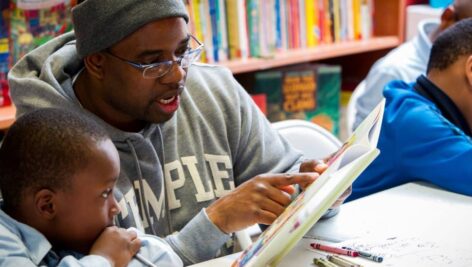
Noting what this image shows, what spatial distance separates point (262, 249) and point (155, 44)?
1.74ft

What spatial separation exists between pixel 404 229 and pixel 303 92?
167cm

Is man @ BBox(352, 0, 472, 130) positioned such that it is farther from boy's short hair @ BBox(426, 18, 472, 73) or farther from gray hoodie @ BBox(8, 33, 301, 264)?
gray hoodie @ BBox(8, 33, 301, 264)

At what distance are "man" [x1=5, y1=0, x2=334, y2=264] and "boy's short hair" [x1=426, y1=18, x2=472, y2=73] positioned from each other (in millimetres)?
454

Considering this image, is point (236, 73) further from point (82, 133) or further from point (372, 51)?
point (82, 133)

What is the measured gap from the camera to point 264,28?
2826 mm

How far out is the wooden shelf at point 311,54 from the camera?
8.86 feet

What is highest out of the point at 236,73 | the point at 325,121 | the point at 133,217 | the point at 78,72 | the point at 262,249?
the point at 78,72

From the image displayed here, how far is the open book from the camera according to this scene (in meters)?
1.09

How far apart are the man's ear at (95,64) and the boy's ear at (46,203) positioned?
16.5 inches

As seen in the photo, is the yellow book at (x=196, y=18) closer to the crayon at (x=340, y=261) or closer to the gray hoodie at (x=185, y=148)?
the gray hoodie at (x=185, y=148)

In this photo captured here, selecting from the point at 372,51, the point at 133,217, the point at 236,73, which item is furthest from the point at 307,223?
the point at 372,51

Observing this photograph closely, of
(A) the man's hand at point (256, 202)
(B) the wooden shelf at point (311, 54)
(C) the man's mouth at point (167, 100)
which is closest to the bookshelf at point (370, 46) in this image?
(B) the wooden shelf at point (311, 54)

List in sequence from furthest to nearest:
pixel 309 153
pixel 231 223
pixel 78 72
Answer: pixel 309 153
pixel 78 72
pixel 231 223

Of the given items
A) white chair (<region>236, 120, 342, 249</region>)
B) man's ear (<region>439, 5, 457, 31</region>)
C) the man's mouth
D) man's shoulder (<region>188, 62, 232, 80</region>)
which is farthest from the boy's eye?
man's ear (<region>439, 5, 457, 31</region>)
